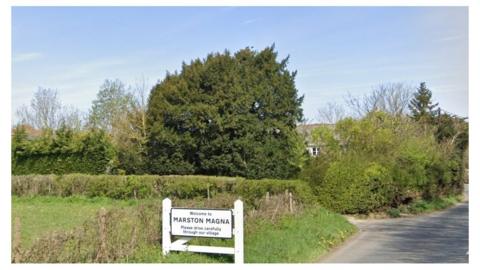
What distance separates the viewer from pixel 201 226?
886 centimetres

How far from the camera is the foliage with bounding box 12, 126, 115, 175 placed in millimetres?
32281

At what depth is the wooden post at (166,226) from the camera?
29.7 ft

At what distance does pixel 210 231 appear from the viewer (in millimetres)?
8758

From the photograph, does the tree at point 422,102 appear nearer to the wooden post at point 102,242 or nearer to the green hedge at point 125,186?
the green hedge at point 125,186

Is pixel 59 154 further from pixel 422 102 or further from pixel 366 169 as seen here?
pixel 422 102

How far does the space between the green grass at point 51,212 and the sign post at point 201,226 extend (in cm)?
313

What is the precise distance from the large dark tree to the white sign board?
2114cm

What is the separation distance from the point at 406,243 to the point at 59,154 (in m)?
25.0

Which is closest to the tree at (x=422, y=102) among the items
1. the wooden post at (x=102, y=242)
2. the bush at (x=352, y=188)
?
the bush at (x=352, y=188)

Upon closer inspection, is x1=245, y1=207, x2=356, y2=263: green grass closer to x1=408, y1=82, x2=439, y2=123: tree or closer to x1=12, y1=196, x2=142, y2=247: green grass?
x1=12, y1=196, x2=142, y2=247: green grass

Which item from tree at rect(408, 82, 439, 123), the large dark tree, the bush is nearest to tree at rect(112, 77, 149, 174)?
the large dark tree
